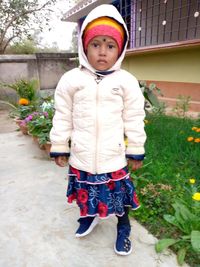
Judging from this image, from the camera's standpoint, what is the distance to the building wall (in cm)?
375

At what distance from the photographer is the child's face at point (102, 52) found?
1294mm

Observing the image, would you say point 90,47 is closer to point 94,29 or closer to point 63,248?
point 94,29

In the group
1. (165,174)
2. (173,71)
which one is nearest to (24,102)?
(173,71)

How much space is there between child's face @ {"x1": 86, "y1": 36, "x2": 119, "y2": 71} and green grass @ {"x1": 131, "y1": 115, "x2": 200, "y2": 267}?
1.07 meters

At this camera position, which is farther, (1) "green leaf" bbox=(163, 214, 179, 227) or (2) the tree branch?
(2) the tree branch

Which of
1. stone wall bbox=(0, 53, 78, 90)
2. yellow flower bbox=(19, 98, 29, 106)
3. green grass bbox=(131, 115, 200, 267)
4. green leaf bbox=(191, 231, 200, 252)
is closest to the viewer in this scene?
green leaf bbox=(191, 231, 200, 252)

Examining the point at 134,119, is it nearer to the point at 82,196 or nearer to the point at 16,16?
the point at 82,196

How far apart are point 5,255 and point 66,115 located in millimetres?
928

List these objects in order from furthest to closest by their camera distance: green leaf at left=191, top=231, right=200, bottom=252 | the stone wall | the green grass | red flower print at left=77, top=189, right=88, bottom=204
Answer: the stone wall → the green grass → red flower print at left=77, top=189, right=88, bottom=204 → green leaf at left=191, top=231, right=200, bottom=252

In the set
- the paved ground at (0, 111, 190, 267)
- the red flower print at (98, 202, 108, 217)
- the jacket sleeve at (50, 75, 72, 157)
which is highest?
the jacket sleeve at (50, 75, 72, 157)

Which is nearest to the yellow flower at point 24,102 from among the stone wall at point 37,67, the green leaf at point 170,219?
the stone wall at point 37,67

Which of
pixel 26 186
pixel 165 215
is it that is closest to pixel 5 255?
pixel 26 186

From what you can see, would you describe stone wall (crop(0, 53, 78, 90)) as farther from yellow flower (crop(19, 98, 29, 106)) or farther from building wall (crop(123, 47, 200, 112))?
yellow flower (crop(19, 98, 29, 106))

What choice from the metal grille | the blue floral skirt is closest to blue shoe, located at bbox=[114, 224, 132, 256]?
the blue floral skirt
